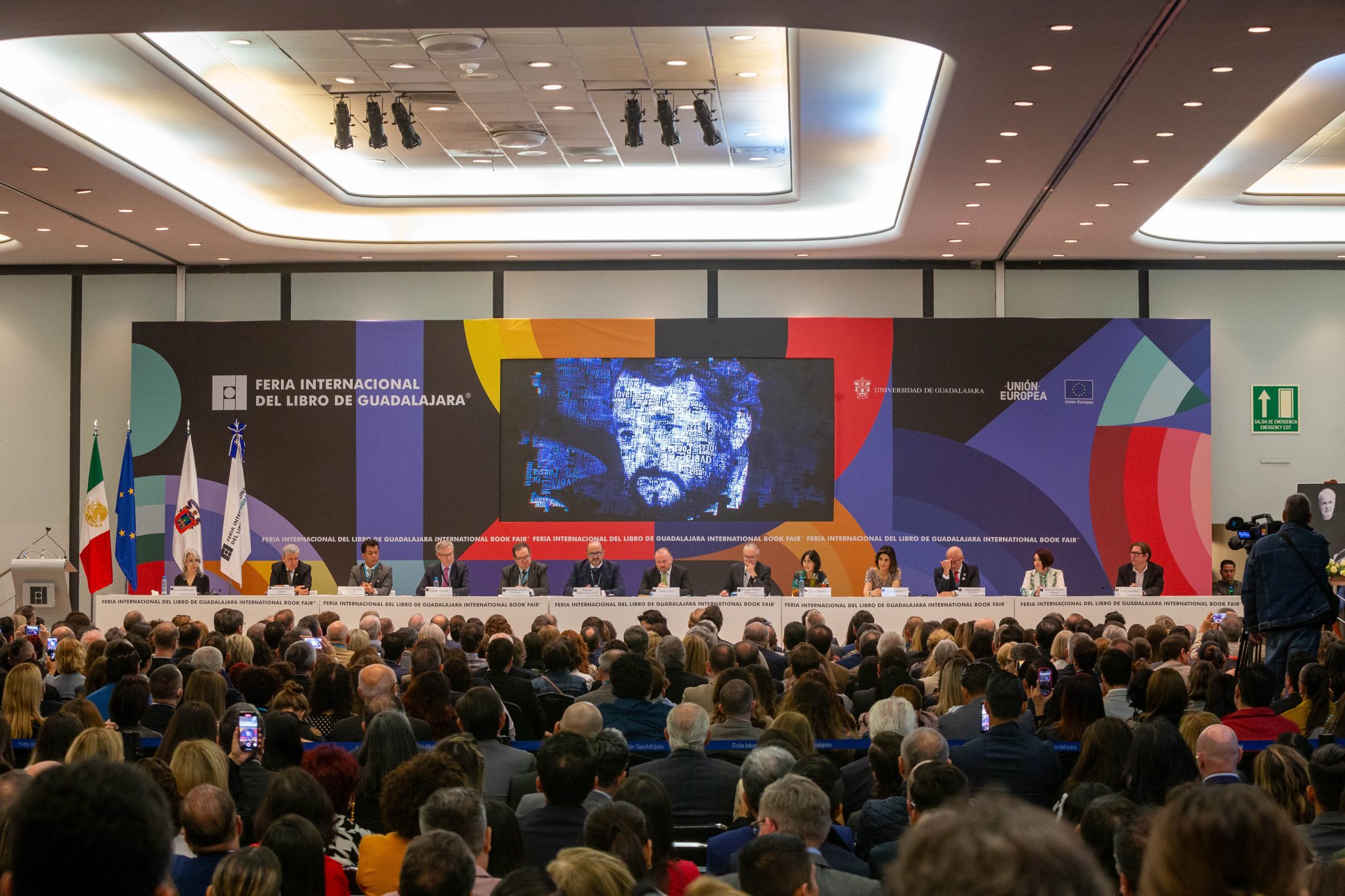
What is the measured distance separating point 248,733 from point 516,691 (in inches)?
79.3

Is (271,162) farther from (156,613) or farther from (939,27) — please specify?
(939,27)

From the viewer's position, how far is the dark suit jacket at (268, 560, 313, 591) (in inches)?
463

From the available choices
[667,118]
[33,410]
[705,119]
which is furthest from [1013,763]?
[33,410]

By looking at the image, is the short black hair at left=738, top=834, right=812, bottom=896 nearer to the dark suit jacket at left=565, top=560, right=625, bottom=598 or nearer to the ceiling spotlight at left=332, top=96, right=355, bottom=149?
the ceiling spotlight at left=332, top=96, right=355, bottom=149

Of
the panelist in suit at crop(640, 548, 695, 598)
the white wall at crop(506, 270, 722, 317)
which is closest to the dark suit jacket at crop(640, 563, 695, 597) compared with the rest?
the panelist in suit at crop(640, 548, 695, 598)

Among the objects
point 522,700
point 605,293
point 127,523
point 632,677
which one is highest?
point 605,293

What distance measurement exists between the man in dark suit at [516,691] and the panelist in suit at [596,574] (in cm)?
507

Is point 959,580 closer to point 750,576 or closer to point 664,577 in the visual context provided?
point 750,576

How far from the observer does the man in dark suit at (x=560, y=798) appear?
358 cm

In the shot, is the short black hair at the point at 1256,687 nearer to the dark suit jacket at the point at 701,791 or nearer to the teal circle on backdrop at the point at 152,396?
the dark suit jacket at the point at 701,791

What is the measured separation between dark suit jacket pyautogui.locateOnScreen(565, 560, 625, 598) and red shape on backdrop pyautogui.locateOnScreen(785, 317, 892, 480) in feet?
8.87

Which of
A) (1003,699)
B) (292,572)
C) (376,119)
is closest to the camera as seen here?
(1003,699)

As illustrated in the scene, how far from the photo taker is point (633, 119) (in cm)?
982

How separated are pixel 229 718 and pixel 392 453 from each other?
8779mm
